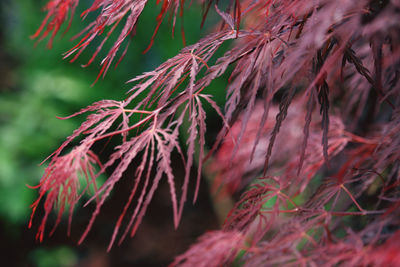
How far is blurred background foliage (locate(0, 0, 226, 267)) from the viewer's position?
2375 millimetres

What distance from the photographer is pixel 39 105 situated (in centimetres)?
250

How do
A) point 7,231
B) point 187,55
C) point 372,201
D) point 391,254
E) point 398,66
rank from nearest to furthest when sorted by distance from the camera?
point 391,254 < point 187,55 < point 398,66 < point 372,201 < point 7,231

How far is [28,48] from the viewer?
2898 mm

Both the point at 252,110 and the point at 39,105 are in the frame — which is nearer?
the point at 252,110

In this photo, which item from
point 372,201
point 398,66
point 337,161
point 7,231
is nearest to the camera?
point 398,66

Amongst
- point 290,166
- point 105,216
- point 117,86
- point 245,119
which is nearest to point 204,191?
point 105,216

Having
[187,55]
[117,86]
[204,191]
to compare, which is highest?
[117,86]

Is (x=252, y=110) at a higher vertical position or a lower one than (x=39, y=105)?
lower

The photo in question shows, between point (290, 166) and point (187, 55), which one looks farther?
point (290, 166)

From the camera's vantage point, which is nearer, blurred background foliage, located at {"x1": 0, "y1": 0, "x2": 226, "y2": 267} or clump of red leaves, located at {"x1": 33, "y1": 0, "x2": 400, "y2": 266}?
clump of red leaves, located at {"x1": 33, "y1": 0, "x2": 400, "y2": 266}

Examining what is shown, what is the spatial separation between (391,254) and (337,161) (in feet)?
2.67

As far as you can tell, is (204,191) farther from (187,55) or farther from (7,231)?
(187,55)

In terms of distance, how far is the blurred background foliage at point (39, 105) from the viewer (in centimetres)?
238

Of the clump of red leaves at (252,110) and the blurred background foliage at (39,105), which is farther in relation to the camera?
the blurred background foliage at (39,105)
